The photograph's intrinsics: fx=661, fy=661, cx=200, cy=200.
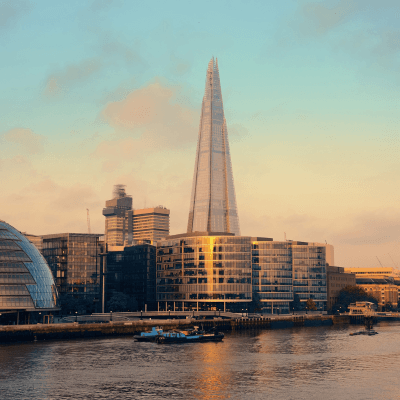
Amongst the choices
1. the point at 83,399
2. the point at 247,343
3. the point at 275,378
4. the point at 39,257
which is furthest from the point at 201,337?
the point at 83,399

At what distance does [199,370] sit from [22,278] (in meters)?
74.7

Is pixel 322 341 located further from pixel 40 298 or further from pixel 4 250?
pixel 4 250

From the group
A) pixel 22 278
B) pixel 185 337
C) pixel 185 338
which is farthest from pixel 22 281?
pixel 185 338

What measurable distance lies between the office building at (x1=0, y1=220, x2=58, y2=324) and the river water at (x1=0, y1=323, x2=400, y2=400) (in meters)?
20.6

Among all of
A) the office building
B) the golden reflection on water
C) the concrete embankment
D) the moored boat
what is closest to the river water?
the golden reflection on water

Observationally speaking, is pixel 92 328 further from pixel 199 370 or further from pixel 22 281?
pixel 199 370

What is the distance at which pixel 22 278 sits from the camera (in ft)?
511

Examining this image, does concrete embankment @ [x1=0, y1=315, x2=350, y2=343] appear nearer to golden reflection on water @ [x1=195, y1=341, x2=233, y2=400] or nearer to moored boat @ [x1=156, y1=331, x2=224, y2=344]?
moored boat @ [x1=156, y1=331, x2=224, y2=344]

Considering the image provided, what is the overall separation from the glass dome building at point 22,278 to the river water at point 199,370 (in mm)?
21045

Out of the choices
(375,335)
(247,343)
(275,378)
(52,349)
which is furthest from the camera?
(375,335)

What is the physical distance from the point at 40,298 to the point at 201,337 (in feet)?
133

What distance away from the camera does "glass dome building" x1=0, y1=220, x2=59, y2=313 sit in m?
153

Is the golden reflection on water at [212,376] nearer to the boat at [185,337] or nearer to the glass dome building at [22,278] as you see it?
the boat at [185,337]

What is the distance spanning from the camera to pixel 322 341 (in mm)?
145125
